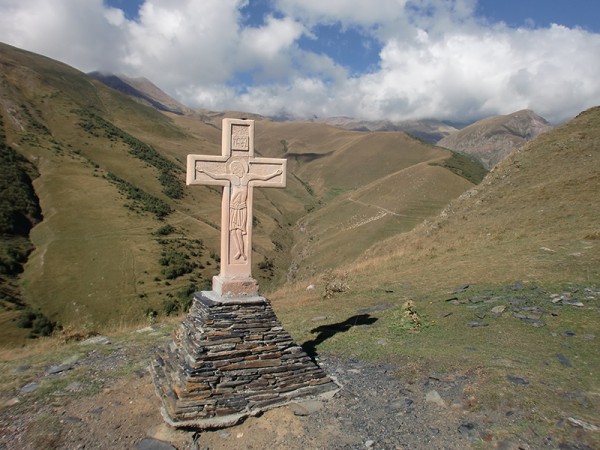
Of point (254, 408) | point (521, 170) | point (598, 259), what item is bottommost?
point (254, 408)

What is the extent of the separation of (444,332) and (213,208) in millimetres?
66916

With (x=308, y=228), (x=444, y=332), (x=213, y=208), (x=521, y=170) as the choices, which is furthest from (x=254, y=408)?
(x=213, y=208)

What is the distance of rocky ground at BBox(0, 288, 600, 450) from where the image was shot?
539 cm

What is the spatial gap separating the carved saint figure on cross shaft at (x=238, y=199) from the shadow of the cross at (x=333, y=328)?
9.34 ft

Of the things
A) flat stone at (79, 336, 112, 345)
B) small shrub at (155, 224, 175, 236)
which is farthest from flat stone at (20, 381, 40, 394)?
small shrub at (155, 224, 175, 236)

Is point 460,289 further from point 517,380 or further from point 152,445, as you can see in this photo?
point 152,445

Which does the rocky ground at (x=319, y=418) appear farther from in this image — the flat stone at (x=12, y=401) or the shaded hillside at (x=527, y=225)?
the shaded hillside at (x=527, y=225)

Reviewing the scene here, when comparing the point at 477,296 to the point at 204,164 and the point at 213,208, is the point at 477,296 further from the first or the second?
the point at 213,208

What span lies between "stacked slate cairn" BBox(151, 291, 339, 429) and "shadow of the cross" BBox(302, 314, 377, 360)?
209 cm

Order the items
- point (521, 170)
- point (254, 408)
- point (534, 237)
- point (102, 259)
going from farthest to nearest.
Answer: point (102, 259) → point (521, 170) → point (534, 237) → point (254, 408)

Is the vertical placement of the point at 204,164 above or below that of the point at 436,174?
below

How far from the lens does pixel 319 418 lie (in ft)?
20.1

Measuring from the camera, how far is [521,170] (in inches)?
1088

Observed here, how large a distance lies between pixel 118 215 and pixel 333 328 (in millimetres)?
49680
